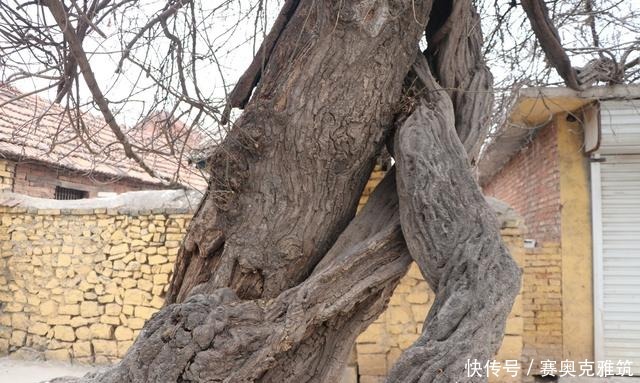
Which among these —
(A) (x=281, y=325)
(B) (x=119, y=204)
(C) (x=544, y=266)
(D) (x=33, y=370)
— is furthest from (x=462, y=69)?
(D) (x=33, y=370)

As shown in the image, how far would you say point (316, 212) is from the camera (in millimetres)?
2182

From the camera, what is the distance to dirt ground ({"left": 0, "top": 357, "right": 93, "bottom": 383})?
21.6ft

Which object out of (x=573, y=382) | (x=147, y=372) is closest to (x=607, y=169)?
(x=573, y=382)

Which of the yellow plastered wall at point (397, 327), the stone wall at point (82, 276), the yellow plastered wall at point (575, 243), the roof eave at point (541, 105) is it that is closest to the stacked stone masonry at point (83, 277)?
the stone wall at point (82, 276)

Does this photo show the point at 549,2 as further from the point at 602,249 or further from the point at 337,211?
the point at 602,249

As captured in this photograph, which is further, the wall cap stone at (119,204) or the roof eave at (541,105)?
the wall cap stone at (119,204)

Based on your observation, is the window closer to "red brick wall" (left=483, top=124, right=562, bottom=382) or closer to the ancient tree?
"red brick wall" (left=483, top=124, right=562, bottom=382)

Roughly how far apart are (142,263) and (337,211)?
541 cm

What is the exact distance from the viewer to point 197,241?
94.0 inches

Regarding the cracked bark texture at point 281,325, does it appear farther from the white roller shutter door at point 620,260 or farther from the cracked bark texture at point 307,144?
the white roller shutter door at point 620,260

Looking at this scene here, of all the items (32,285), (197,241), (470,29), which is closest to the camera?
(197,241)

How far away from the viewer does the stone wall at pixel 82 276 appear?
6.96 m

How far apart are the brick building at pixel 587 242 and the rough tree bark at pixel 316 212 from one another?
4.65m

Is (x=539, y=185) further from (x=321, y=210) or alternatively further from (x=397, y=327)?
(x=321, y=210)
